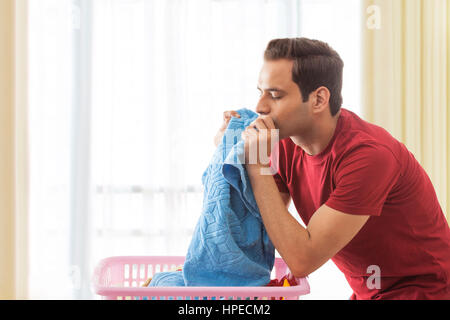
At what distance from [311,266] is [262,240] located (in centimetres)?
12

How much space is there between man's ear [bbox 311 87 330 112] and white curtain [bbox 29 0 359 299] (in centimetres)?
109

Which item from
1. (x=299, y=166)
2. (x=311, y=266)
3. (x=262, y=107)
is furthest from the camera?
(x=299, y=166)

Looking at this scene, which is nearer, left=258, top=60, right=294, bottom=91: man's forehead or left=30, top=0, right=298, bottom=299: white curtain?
left=258, top=60, right=294, bottom=91: man's forehead

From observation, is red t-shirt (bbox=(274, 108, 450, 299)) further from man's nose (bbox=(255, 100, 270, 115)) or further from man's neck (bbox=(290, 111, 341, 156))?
man's nose (bbox=(255, 100, 270, 115))

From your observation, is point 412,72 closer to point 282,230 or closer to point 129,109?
point 129,109

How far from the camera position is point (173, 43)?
2086 mm

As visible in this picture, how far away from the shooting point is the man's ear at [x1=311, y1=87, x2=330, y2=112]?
3.33 ft

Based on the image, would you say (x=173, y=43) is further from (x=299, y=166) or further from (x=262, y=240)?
(x=262, y=240)

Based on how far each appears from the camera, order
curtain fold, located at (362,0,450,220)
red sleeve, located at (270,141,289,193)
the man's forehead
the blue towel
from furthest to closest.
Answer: curtain fold, located at (362,0,450,220) < red sleeve, located at (270,141,289,193) < the man's forehead < the blue towel

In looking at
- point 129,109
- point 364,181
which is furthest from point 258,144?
point 129,109

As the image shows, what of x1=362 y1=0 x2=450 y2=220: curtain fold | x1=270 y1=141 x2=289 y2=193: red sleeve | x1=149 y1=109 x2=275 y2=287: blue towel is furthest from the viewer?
x1=362 y1=0 x2=450 y2=220: curtain fold

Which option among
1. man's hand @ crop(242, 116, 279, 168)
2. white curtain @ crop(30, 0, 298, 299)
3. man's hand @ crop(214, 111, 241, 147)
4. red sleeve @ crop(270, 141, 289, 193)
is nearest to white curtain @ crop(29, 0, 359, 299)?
white curtain @ crop(30, 0, 298, 299)

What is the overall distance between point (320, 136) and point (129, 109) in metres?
1.27

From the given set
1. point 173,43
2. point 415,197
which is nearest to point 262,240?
point 415,197
